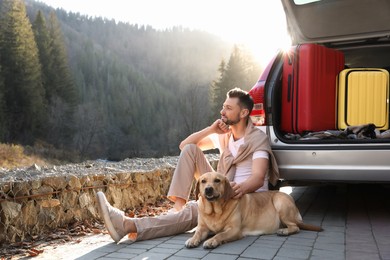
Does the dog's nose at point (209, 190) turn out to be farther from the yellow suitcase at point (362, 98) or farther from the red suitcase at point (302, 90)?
the yellow suitcase at point (362, 98)

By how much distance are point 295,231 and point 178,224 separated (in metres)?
0.92

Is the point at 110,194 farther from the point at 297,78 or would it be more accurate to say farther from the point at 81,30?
the point at 81,30

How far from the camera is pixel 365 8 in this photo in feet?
12.9

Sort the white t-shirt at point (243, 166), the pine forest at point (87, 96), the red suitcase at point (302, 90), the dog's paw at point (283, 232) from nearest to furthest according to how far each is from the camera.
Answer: the dog's paw at point (283, 232) < the white t-shirt at point (243, 166) < the red suitcase at point (302, 90) < the pine forest at point (87, 96)

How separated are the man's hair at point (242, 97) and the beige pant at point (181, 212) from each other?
0.56m

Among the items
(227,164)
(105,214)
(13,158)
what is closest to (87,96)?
(13,158)

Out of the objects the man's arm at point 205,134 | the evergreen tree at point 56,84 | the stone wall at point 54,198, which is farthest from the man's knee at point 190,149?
the evergreen tree at point 56,84

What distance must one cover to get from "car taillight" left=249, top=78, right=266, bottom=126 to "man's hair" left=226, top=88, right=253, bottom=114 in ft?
0.56

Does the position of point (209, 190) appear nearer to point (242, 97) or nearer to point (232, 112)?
point (232, 112)

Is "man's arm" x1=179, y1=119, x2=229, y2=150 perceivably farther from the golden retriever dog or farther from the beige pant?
the golden retriever dog

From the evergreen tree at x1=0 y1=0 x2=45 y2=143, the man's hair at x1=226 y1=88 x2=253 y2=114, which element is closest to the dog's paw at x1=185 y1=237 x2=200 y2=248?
the man's hair at x1=226 y1=88 x2=253 y2=114

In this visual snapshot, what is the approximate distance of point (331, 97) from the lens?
4.25 metres

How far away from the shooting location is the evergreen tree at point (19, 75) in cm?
4050

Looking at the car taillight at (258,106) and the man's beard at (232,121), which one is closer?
the man's beard at (232,121)
